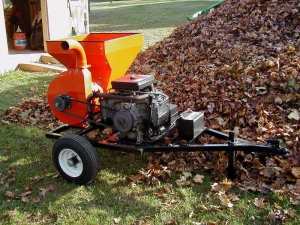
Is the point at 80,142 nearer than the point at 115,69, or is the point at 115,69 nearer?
the point at 80,142

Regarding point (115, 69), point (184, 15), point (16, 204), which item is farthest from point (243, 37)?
point (184, 15)

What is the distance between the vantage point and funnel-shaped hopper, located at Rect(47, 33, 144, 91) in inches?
152

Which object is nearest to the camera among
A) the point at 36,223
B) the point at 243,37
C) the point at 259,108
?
the point at 36,223

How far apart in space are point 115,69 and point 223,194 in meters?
1.74

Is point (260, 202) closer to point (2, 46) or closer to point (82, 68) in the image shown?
point (82, 68)

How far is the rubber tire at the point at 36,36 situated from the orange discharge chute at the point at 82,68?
6536 millimetres

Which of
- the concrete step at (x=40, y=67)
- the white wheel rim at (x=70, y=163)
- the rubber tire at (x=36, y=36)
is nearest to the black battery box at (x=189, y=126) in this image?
the white wheel rim at (x=70, y=163)

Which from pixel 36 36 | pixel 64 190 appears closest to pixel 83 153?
pixel 64 190

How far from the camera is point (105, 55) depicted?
3.83 meters

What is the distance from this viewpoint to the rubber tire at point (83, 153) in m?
3.61

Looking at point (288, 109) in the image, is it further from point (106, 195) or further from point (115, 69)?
point (106, 195)

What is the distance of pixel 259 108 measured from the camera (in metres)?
4.52

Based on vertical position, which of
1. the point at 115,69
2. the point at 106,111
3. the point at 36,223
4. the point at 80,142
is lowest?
the point at 36,223

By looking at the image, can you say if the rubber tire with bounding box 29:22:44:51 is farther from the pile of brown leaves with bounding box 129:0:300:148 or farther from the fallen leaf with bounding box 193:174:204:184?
the fallen leaf with bounding box 193:174:204:184
